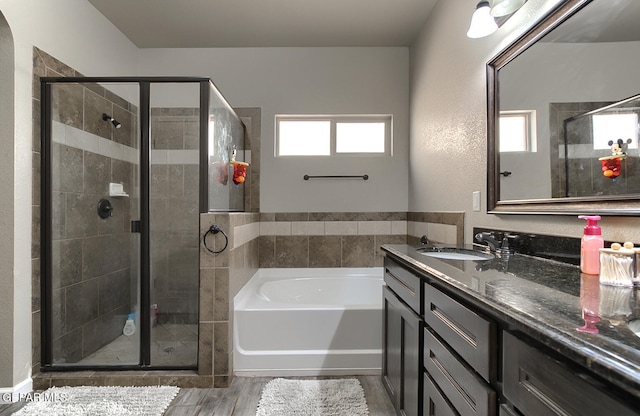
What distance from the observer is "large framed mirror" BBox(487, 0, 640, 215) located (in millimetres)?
969

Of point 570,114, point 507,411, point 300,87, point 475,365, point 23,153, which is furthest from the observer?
point 300,87

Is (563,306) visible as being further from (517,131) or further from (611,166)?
(517,131)

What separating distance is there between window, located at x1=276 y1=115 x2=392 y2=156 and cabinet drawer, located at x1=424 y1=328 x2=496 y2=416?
2255 mm

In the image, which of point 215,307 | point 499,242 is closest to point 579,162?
point 499,242

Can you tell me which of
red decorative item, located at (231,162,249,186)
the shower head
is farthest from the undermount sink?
the shower head

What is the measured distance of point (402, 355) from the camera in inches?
56.7

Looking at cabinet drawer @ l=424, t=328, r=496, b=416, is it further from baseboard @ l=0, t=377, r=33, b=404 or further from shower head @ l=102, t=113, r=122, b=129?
shower head @ l=102, t=113, r=122, b=129

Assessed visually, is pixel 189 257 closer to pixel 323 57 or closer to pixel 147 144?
pixel 147 144

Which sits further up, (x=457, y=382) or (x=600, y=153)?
(x=600, y=153)

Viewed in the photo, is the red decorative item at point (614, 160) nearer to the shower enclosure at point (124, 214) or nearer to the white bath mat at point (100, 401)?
the shower enclosure at point (124, 214)

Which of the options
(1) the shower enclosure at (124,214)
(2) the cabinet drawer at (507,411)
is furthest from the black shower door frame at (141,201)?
(2) the cabinet drawer at (507,411)

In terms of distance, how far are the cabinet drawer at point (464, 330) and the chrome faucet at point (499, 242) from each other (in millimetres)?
546

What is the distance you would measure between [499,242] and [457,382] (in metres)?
0.84

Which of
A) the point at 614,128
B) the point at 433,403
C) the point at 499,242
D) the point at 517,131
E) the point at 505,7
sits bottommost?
the point at 433,403
